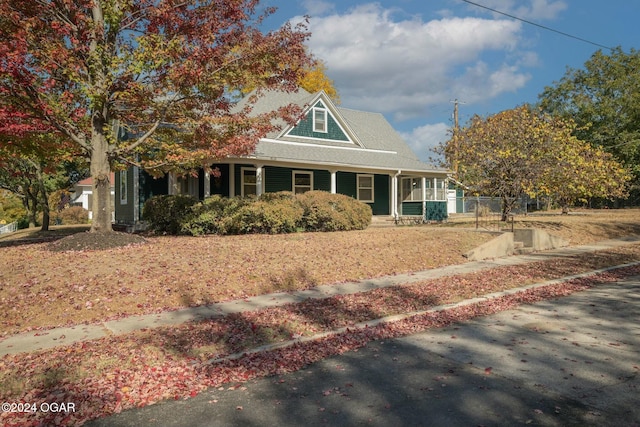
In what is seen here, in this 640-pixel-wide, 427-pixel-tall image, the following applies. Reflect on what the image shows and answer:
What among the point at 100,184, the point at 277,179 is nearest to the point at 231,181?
the point at 277,179

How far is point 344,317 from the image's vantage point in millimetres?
6973

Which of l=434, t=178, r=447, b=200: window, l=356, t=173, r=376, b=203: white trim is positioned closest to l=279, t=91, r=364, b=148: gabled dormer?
l=356, t=173, r=376, b=203: white trim

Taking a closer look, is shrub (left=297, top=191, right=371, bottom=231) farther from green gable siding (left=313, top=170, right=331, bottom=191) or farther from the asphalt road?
the asphalt road

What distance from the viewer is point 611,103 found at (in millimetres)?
40812

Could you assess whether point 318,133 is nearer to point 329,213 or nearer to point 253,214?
point 329,213

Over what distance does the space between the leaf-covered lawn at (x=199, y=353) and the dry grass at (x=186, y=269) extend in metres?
1.57

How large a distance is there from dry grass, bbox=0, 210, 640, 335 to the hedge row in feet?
3.34

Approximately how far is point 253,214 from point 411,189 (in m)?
14.6

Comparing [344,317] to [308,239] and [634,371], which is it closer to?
[634,371]

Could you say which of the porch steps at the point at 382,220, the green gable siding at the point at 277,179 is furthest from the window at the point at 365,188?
the green gable siding at the point at 277,179

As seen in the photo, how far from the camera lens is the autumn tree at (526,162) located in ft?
56.2

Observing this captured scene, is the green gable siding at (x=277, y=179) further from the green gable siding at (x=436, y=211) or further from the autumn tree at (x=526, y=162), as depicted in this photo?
the green gable siding at (x=436, y=211)

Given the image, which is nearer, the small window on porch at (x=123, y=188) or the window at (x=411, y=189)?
the small window on porch at (x=123, y=188)

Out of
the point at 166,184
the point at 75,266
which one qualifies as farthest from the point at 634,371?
the point at 166,184
